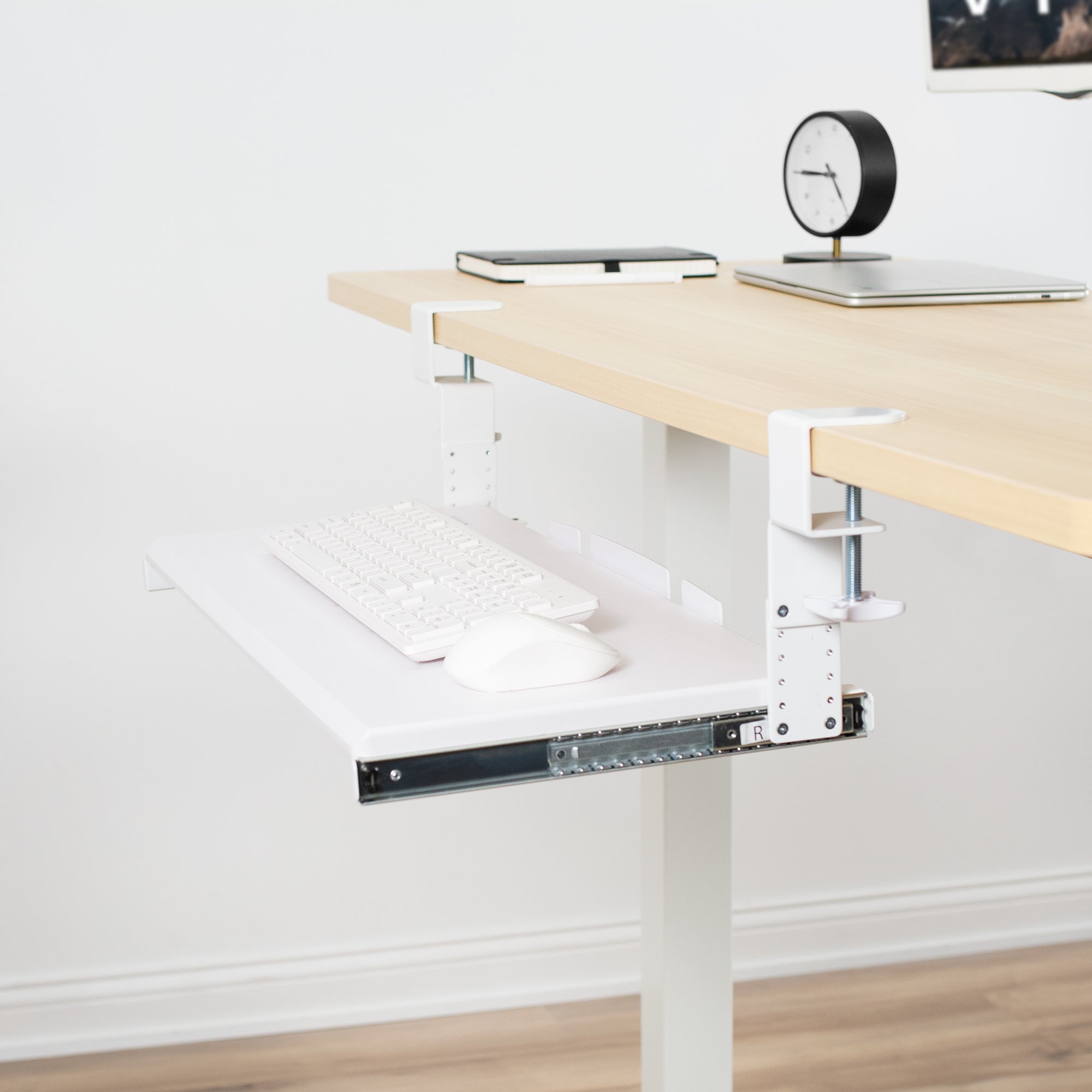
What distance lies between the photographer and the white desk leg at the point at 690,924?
1.27 metres

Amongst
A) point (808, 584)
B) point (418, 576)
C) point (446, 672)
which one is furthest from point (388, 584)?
point (808, 584)

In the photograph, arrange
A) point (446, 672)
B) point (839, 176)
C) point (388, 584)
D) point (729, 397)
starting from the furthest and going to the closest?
point (839, 176), point (388, 584), point (446, 672), point (729, 397)

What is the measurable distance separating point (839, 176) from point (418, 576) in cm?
64

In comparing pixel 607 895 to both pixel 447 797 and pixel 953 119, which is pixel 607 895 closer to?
pixel 447 797

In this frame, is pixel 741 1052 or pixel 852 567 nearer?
pixel 852 567

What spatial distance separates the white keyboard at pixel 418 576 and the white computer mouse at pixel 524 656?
0.07 meters

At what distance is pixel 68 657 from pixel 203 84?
2.59 feet

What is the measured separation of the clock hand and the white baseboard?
49.9 inches

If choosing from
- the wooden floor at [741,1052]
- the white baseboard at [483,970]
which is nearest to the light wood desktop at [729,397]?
the wooden floor at [741,1052]

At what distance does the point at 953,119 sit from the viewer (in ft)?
7.24

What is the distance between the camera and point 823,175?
4.64ft

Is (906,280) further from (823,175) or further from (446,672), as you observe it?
(446,672)

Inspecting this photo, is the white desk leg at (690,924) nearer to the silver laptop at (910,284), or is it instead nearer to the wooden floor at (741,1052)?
the silver laptop at (910,284)

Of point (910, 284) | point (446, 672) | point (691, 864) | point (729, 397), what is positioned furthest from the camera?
point (691, 864)
